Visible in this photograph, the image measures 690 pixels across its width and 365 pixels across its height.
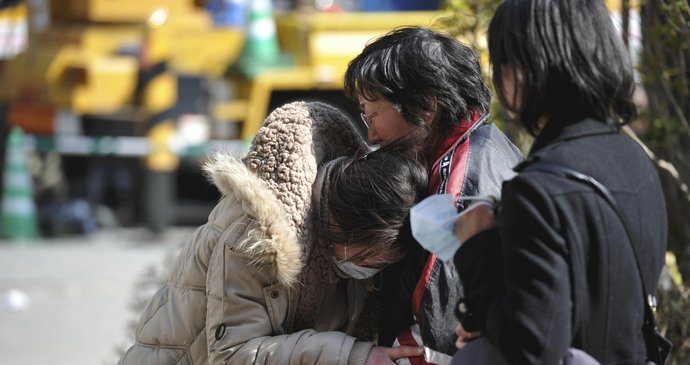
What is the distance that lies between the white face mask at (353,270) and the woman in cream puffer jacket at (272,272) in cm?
4

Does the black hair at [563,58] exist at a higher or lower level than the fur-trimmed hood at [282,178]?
higher

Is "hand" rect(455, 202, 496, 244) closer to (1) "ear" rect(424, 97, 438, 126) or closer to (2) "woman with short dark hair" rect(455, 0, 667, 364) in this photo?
(2) "woman with short dark hair" rect(455, 0, 667, 364)

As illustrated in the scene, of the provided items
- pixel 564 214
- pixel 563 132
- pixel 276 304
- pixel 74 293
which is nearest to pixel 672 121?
pixel 276 304

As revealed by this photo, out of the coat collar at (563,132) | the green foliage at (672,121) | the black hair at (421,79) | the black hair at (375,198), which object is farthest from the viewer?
the green foliage at (672,121)

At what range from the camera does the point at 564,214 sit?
60.6 inches

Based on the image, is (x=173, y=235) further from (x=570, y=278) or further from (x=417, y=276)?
(x=570, y=278)

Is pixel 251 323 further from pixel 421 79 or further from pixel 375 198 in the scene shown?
pixel 421 79

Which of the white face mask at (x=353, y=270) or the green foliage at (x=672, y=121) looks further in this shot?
the green foliage at (x=672, y=121)

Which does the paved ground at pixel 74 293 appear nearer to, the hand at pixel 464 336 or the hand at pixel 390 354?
the hand at pixel 390 354

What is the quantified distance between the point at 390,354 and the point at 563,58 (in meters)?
0.77

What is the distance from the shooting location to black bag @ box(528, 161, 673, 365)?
1.57m

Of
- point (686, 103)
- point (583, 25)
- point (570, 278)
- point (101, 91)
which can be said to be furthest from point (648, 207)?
point (101, 91)

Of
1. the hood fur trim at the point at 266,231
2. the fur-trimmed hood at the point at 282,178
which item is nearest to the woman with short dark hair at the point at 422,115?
the fur-trimmed hood at the point at 282,178

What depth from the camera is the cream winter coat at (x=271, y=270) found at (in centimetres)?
210
